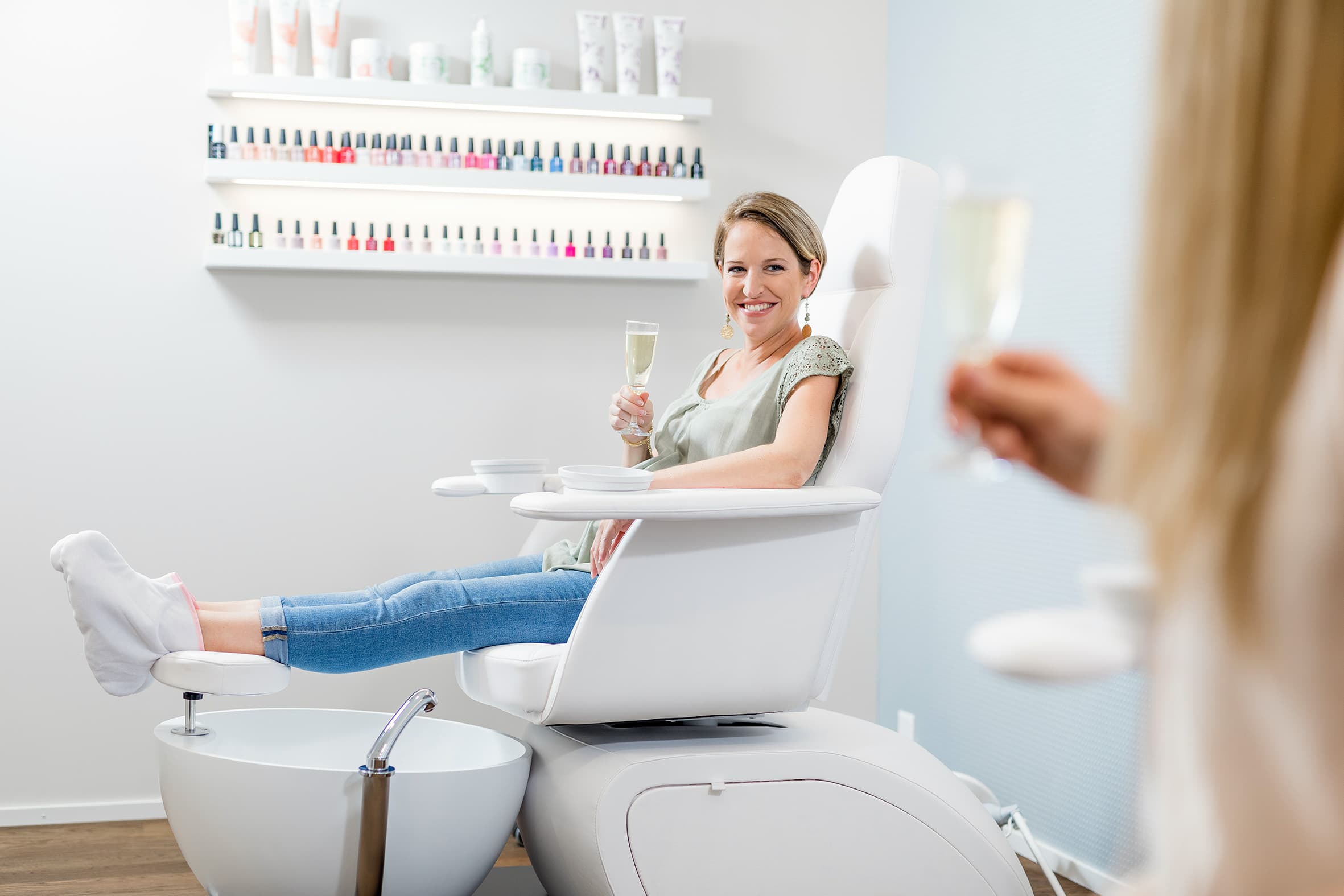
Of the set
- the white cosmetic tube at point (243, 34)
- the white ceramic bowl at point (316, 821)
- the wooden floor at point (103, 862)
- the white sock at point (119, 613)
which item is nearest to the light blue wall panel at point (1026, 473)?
the wooden floor at point (103, 862)

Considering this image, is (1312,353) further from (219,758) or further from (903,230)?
(219,758)

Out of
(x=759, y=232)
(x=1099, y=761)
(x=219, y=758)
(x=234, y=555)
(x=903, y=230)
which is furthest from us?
(x=234, y=555)

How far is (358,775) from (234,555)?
1.17 m

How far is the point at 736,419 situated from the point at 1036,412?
4.22ft

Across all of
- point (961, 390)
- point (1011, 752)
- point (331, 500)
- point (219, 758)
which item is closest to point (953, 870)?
point (1011, 752)

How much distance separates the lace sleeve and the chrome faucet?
759 millimetres

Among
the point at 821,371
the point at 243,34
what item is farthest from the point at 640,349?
the point at 243,34

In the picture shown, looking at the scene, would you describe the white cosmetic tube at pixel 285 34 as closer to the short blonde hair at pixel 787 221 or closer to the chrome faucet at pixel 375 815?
the short blonde hair at pixel 787 221

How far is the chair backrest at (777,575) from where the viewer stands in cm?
157

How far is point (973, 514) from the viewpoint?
98.1 inches

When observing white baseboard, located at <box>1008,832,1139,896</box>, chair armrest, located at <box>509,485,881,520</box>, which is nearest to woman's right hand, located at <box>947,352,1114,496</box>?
chair armrest, located at <box>509,485,881,520</box>

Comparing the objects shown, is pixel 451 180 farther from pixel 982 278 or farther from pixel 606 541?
pixel 982 278

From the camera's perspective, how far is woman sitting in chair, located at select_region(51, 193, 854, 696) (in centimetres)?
159

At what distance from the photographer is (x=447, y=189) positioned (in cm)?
265
